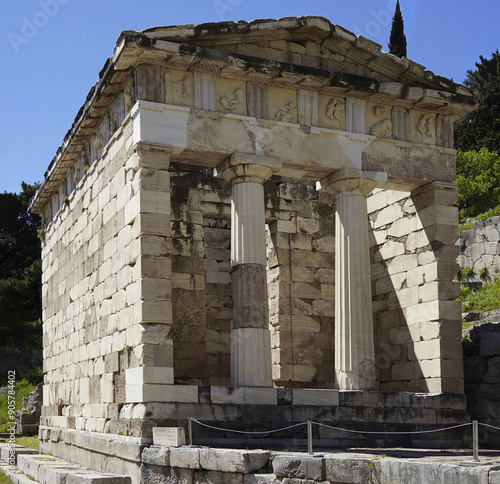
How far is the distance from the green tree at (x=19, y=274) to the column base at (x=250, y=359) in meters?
26.5

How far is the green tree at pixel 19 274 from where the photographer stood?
1532 inches

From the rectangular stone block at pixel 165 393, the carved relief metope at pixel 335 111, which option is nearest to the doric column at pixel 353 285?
the carved relief metope at pixel 335 111

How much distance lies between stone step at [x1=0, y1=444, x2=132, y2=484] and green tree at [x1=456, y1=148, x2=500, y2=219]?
33.6 meters

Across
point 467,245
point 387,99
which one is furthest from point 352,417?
point 467,245

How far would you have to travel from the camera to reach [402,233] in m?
17.1

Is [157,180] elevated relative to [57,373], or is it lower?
elevated

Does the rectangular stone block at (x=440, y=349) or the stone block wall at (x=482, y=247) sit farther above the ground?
the stone block wall at (x=482, y=247)

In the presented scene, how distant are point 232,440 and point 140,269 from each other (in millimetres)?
3190

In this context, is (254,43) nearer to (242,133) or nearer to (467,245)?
(242,133)

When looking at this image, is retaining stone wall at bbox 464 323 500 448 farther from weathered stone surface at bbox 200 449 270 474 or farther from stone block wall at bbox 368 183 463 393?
weathered stone surface at bbox 200 449 270 474

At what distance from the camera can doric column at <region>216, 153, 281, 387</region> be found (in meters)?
13.8

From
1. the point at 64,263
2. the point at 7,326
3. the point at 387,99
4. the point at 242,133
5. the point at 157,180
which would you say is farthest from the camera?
the point at 7,326

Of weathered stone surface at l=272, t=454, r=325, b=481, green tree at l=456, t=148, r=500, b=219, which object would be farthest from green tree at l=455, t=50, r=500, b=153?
weathered stone surface at l=272, t=454, r=325, b=481

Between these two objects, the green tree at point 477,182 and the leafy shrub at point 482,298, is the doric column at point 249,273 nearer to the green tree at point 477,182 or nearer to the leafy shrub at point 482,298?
the leafy shrub at point 482,298
